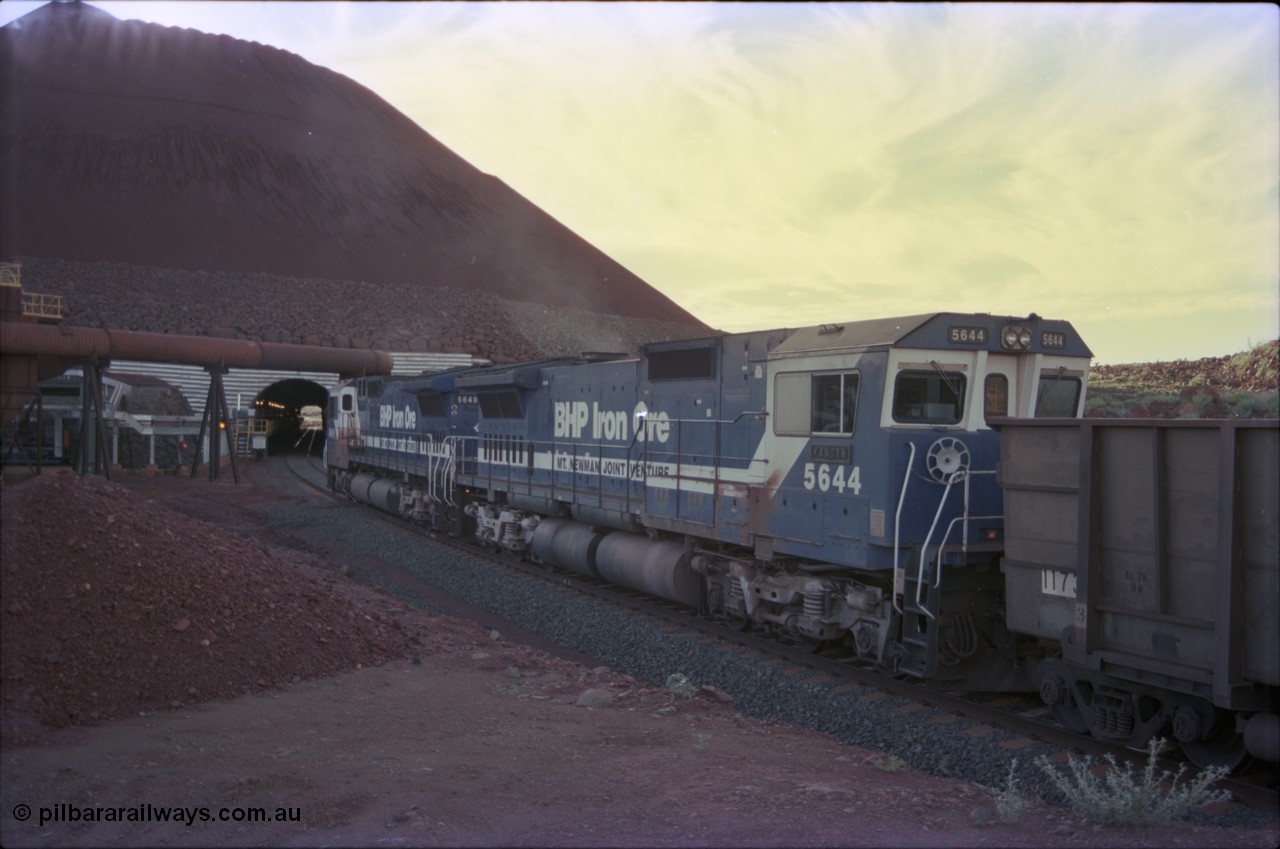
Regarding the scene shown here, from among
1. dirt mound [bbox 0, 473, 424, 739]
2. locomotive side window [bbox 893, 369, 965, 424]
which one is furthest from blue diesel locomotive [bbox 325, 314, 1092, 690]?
dirt mound [bbox 0, 473, 424, 739]

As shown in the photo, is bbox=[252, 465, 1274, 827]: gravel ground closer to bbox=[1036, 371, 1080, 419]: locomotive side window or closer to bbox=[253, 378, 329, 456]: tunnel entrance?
bbox=[1036, 371, 1080, 419]: locomotive side window

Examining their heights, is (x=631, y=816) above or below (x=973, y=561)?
below

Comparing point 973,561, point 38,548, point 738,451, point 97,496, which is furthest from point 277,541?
point 973,561

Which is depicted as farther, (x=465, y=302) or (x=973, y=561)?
(x=465, y=302)

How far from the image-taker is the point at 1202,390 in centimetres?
1579

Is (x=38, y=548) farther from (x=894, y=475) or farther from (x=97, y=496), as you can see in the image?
(x=894, y=475)

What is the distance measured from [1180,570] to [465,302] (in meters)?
70.9

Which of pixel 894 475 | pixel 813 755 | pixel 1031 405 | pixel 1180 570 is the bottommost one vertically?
pixel 813 755

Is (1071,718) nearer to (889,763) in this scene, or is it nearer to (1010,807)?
(889,763)

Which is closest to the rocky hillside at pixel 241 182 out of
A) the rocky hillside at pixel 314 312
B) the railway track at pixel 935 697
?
the rocky hillside at pixel 314 312

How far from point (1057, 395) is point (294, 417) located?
57305 millimetres

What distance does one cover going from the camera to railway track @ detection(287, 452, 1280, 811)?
6970 mm

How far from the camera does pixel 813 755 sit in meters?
7.75

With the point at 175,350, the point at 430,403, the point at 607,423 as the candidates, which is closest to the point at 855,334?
the point at 607,423
